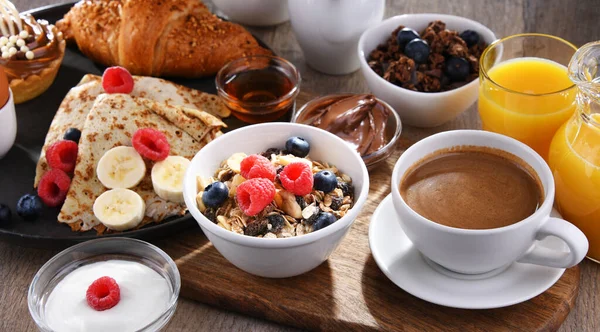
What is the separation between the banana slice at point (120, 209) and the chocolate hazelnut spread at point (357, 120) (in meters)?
0.65

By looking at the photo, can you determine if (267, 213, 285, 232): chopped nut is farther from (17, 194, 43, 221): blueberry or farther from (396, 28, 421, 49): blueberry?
(396, 28, 421, 49): blueberry

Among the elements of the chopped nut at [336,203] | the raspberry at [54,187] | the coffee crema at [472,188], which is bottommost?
the raspberry at [54,187]

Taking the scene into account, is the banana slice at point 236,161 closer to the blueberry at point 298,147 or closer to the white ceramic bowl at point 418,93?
the blueberry at point 298,147

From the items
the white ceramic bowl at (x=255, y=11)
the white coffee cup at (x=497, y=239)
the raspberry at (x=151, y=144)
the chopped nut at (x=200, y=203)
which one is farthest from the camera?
the white ceramic bowl at (x=255, y=11)

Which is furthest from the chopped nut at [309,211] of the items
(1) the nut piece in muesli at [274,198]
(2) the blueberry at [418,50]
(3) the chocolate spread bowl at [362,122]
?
(2) the blueberry at [418,50]

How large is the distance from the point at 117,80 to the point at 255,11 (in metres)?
0.81

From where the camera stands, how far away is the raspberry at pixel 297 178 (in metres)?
1.99

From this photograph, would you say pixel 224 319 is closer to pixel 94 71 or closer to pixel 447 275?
pixel 447 275

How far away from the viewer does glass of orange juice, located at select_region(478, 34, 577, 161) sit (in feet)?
7.42

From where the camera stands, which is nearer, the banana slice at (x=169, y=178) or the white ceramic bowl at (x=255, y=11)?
the banana slice at (x=169, y=178)

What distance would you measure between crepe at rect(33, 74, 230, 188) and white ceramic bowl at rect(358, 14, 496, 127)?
582 millimetres

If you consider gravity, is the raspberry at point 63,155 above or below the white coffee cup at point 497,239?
below

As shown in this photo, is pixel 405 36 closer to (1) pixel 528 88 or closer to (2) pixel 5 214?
(1) pixel 528 88

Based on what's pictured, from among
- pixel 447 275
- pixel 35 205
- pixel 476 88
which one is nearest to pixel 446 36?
pixel 476 88
